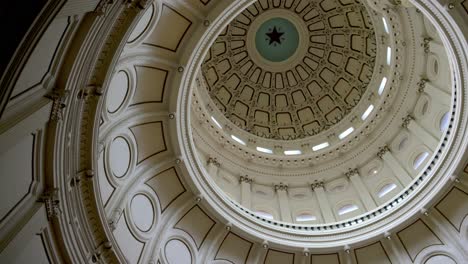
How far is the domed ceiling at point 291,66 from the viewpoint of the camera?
25.7 metres

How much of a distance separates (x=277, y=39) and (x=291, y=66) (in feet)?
7.33

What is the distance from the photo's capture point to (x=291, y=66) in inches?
1106

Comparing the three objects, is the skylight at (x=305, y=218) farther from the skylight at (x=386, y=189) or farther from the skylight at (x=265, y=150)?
the skylight at (x=265, y=150)

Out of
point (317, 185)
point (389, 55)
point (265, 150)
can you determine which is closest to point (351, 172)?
point (317, 185)

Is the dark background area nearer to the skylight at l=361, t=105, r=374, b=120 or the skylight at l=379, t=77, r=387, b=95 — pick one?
the skylight at l=379, t=77, r=387, b=95

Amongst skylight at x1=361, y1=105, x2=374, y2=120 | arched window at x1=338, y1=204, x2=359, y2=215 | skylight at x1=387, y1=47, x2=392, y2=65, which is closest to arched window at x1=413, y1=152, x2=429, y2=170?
arched window at x1=338, y1=204, x2=359, y2=215

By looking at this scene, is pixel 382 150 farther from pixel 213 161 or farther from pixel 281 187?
pixel 213 161

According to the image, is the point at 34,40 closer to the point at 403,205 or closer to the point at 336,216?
the point at 403,205

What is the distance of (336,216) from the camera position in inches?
798

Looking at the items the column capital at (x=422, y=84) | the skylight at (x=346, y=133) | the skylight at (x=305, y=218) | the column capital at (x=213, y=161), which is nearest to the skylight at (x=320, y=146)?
the skylight at (x=346, y=133)

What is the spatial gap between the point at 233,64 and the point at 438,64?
13199 mm

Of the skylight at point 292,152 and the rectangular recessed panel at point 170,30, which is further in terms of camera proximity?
the skylight at point 292,152

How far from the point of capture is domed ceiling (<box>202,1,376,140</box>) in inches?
1011

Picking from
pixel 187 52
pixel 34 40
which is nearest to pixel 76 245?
pixel 34 40
